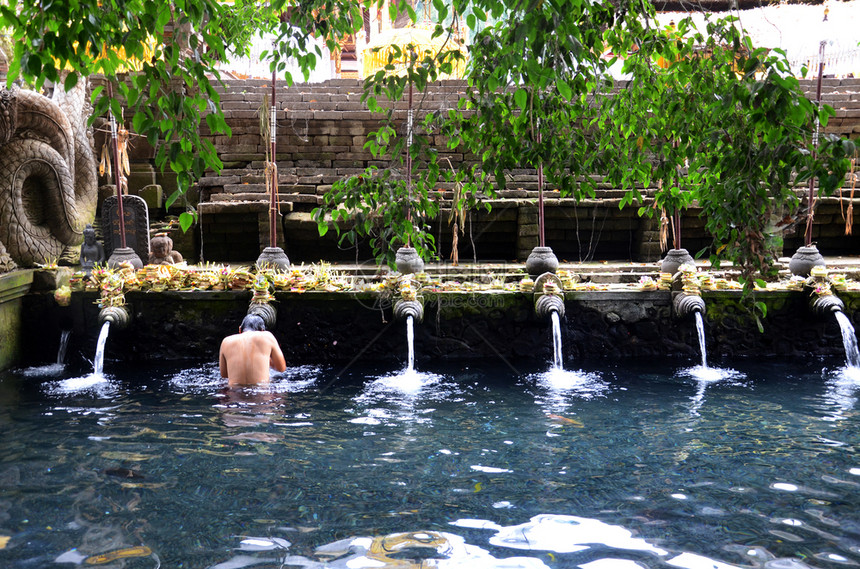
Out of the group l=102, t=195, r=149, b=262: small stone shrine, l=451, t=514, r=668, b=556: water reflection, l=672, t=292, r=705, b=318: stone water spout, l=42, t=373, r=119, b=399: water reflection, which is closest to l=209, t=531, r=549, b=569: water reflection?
l=451, t=514, r=668, b=556: water reflection

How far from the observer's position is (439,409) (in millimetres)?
6465

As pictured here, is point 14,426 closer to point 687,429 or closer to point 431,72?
point 431,72

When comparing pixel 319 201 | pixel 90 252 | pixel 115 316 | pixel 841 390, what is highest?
pixel 319 201

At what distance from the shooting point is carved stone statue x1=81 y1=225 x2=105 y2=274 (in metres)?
8.96

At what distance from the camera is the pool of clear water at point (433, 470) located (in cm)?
358

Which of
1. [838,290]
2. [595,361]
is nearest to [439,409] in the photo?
[595,361]

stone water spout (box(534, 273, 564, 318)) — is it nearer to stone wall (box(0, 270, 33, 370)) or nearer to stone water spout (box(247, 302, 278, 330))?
stone water spout (box(247, 302, 278, 330))

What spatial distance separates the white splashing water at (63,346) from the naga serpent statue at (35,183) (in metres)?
1.00

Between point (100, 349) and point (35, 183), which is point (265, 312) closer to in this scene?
point (100, 349)

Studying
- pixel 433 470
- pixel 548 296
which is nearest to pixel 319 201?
pixel 548 296

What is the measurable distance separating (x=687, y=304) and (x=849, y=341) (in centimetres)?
185

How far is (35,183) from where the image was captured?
9.18m

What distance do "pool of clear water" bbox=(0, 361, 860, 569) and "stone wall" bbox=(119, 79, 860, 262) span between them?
4.55m

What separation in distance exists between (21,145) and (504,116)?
7765 mm
